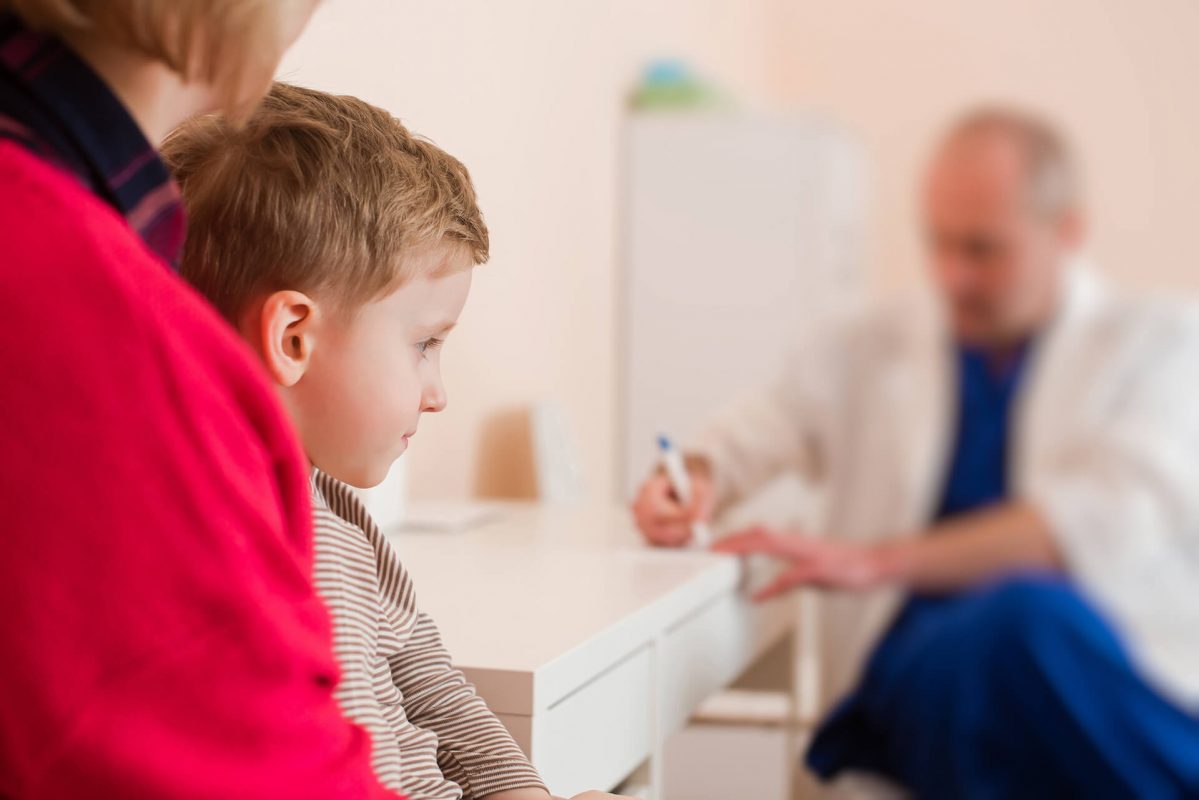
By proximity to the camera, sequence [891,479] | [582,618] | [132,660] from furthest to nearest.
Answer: [891,479], [582,618], [132,660]

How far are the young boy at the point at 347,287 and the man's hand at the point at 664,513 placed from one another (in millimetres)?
506

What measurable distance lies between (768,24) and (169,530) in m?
2.61

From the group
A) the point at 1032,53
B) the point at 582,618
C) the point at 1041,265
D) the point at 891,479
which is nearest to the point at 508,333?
the point at 582,618

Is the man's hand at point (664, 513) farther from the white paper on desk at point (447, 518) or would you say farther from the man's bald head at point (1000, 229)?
the man's bald head at point (1000, 229)

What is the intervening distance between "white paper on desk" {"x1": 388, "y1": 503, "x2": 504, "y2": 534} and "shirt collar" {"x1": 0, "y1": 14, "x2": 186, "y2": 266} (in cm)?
50

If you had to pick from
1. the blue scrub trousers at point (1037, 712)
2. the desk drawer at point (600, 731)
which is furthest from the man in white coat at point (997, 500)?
the desk drawer at point (600, 731)

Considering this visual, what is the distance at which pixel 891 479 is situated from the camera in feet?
4.63

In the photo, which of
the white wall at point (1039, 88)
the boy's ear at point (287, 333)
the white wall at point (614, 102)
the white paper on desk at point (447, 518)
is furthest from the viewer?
the white wall at point (1039, 88)

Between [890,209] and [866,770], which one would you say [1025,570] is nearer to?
[866,770]

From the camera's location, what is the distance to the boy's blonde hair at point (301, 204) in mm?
455

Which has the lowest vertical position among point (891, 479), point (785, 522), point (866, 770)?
point (866, 770)

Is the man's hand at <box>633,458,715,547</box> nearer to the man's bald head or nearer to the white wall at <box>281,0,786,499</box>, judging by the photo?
the white wall at <box>281,0,786,499</box>

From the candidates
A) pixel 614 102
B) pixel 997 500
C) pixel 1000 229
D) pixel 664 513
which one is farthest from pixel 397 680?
pixel 614 102

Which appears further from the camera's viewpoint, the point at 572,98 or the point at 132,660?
the point at 572,98
